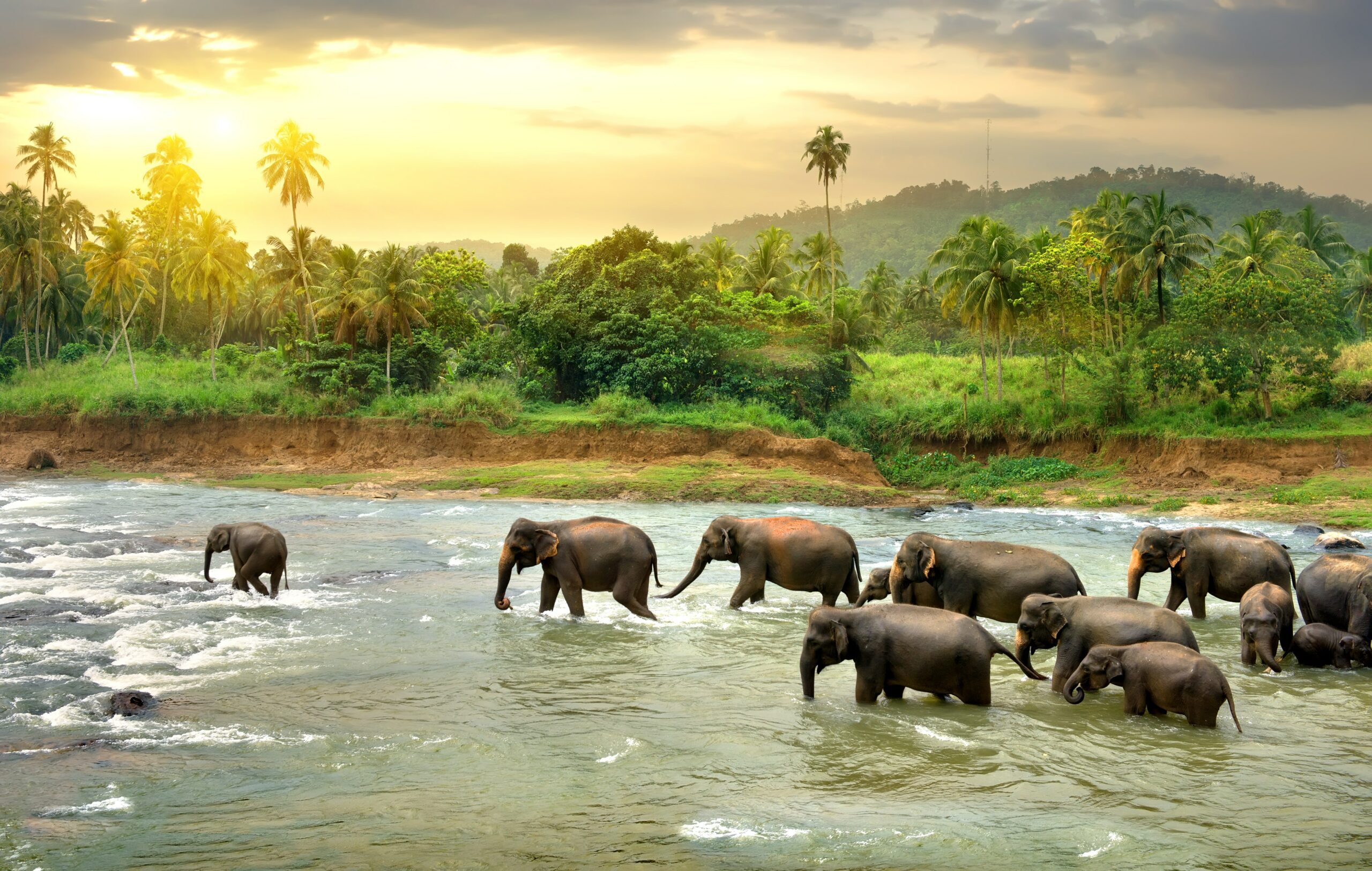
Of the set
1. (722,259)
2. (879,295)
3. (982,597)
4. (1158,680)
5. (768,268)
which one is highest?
(722,259)

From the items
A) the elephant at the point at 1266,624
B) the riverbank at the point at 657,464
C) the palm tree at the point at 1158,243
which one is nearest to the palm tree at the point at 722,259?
the riverbank at the point at 657,464

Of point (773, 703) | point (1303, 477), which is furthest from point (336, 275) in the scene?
point (773, 703)

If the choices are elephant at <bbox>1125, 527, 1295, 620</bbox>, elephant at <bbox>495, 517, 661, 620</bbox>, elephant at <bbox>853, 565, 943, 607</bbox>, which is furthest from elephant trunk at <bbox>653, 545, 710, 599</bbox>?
elephant at <bbox>1125, 527, 1295, 620</bbox>

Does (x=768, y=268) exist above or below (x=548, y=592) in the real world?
above

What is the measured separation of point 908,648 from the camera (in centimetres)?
1005

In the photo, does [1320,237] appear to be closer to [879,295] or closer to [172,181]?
[879,295]

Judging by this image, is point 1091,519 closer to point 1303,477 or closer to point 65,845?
point 1303,477

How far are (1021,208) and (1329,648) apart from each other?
158 metres

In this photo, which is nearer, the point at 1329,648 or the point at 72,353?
the point at 1329,648

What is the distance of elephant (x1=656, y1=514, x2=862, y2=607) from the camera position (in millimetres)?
14336

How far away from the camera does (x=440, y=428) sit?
42688 millimetres

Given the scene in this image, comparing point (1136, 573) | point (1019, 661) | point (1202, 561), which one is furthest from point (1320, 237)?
point (1019, 661)

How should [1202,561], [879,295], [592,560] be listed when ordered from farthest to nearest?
[879,295] < [592,560] < [1202,561]

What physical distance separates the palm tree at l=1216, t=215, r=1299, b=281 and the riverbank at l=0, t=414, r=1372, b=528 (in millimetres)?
8315
